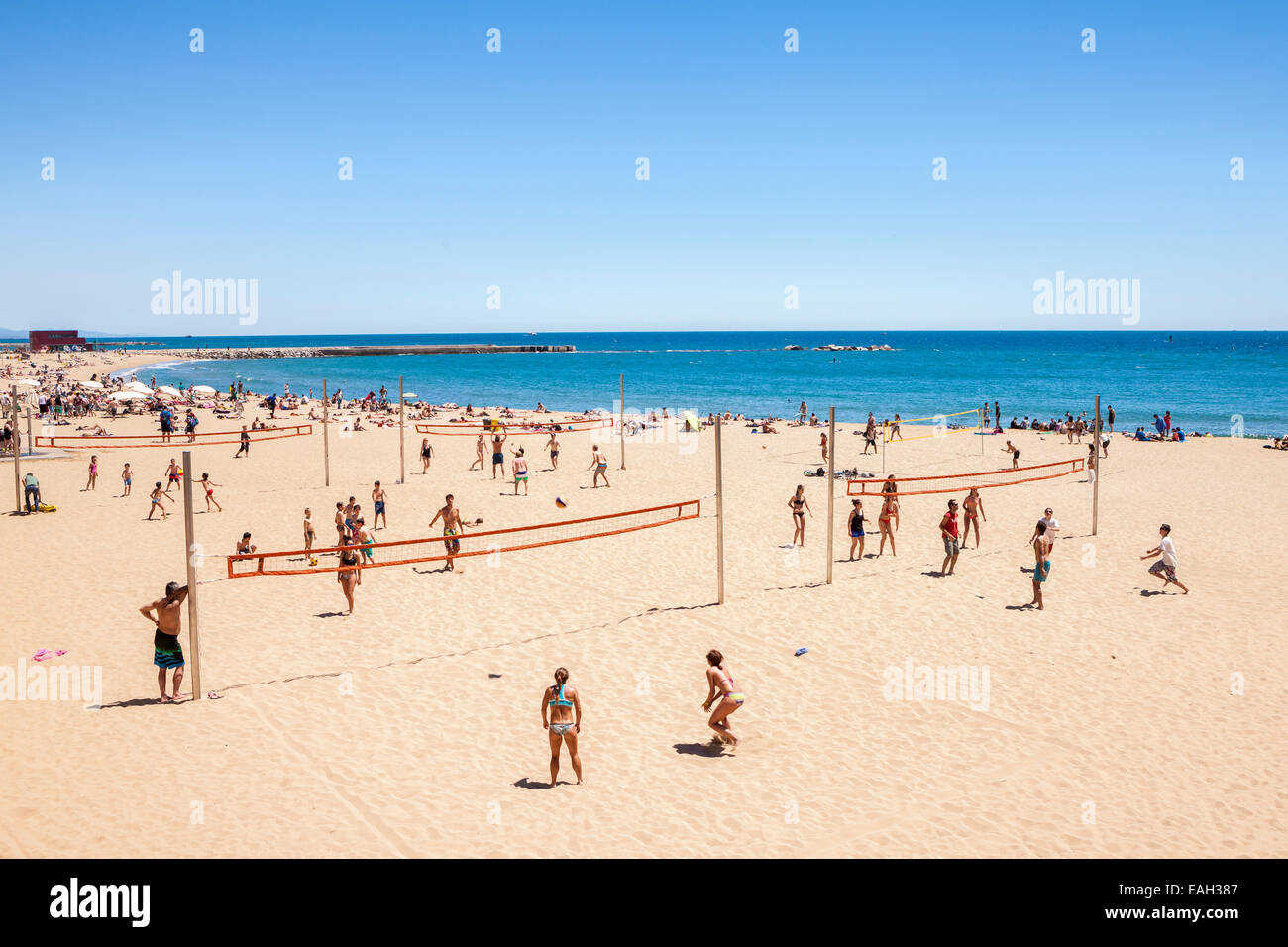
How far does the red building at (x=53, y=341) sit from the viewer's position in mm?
117312

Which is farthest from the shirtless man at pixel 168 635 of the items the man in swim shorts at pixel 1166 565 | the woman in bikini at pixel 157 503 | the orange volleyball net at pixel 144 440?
the orange volleyball net at pixel 144 440

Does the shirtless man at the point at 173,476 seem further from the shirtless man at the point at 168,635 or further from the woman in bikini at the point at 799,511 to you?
the woman in bikini at the point at 799,511

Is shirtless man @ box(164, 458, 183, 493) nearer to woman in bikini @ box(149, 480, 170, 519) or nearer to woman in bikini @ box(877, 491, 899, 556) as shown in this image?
woman in bikini @ box(149, 480, 170, 519)

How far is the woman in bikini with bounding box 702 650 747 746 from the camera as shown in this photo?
8.07m

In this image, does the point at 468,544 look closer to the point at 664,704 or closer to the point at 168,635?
the point at 168,635

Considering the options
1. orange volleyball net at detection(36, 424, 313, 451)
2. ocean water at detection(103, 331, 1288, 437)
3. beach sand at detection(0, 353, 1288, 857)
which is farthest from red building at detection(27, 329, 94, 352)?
beach sand at detection(0, 353, 1288, 857)

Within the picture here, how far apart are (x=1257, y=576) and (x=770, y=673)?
9.72 metres

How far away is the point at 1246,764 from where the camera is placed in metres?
7.85

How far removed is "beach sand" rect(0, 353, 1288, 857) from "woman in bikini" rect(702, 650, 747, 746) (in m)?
0.21

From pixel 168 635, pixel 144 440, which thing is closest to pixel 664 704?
pixel 168 635
